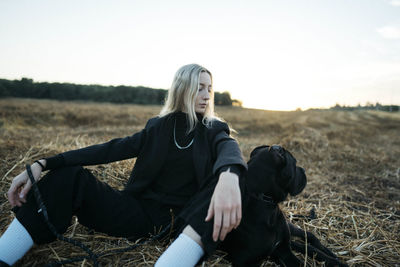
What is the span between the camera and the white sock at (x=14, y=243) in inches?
51.6

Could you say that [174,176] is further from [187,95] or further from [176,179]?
[187,95]

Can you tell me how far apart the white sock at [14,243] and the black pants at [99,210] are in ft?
0.09

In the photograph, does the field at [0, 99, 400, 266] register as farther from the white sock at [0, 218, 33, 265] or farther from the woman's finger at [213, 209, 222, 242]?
the woman's finger at [213, 209, 222, 242]

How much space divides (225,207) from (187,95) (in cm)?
95

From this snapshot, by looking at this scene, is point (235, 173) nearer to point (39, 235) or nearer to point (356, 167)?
point (39, 235)

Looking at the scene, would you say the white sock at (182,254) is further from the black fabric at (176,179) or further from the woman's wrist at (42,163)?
the woman's wrist at (42,163)

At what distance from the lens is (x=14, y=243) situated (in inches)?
52.6

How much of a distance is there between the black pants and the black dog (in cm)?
26

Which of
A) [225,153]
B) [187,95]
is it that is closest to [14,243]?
[225,153]

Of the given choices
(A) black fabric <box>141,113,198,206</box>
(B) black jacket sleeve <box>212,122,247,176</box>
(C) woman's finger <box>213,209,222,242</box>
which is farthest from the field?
(B) black jacket sleeve <box>212,122,247,176</box>

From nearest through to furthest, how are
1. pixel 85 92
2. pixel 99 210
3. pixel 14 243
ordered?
pixel 14 243, pixel 99 210, pixel 85 92

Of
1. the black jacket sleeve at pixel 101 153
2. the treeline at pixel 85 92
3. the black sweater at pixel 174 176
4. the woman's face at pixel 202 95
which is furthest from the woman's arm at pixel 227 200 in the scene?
the treeline at pixel 85 92

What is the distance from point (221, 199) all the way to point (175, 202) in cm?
62

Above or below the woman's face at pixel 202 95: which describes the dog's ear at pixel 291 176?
below
